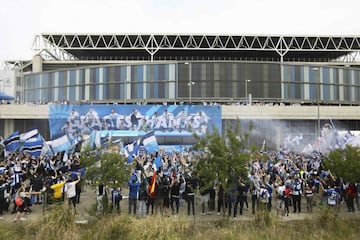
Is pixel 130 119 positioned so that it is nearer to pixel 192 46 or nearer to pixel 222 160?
pixel 222 160

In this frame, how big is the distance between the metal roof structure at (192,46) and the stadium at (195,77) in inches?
7.9

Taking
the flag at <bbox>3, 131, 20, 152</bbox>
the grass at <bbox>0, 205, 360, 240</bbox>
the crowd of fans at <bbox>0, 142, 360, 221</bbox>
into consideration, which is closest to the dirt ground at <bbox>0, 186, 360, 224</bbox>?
the crowd of fans at <bbox>0, 142, 360, 221</bbox>

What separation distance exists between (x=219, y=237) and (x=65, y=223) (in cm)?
482

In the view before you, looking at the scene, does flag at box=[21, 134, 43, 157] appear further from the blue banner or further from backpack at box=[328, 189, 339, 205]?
backpack at box=[328, 189, 339, 205]

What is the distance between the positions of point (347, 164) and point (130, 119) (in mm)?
24533

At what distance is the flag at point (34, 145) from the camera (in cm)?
1991

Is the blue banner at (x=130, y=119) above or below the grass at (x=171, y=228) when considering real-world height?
above

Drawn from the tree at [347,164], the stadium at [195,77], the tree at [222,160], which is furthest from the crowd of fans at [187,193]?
the stadium at [195,77]

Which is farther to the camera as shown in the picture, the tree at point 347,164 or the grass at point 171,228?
the tree at point 347,164

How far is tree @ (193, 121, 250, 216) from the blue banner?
21.9m

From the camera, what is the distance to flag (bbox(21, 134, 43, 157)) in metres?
19.9

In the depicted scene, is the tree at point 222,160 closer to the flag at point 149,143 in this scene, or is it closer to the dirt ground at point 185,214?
the dirt ground at point 185,214

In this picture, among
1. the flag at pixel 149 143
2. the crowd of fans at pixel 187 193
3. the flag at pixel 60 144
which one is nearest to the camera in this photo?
the crowd of fans at pixel 187 193

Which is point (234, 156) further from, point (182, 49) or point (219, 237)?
point (182, 49)
